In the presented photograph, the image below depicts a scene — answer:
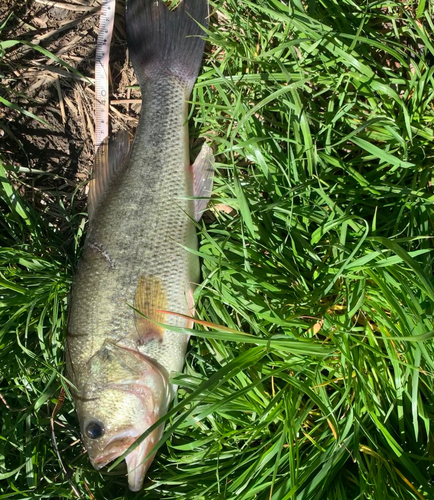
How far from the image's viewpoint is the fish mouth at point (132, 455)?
8.21ft

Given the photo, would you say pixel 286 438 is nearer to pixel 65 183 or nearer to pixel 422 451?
pixel 422 451

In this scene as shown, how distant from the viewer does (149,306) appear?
259cm

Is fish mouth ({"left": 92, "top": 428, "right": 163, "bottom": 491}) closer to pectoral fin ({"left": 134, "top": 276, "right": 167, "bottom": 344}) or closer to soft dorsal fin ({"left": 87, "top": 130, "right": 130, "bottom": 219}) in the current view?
pectoral fin ({"left": 134, "top": 276, "right": 167, "bottom": 344})

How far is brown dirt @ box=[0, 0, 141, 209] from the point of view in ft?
10.5

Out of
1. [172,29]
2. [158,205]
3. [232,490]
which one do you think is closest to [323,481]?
[232,490]

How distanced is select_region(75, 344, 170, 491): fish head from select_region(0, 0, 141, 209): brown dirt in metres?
1.31

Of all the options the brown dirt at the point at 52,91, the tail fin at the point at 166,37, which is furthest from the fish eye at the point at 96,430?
the tail fin at the point at 166,37

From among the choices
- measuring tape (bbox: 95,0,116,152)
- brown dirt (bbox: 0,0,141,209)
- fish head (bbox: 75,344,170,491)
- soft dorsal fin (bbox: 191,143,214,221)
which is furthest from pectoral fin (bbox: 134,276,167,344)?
measuring tape (bbox: 95,0,116,152)

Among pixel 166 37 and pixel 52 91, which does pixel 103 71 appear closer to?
pixel 52 91

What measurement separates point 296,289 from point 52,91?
2.26m

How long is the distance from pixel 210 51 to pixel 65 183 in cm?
137

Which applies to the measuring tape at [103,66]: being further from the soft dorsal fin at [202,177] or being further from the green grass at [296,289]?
the soft dorsal fin at [202,177]

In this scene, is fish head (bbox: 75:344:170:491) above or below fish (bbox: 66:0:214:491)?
below

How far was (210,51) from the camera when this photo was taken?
9.81 ft
